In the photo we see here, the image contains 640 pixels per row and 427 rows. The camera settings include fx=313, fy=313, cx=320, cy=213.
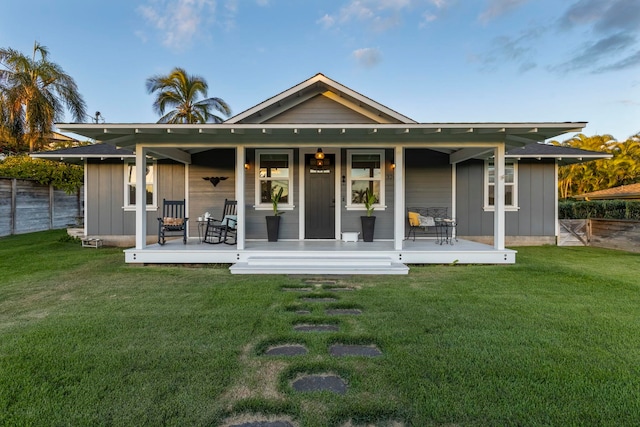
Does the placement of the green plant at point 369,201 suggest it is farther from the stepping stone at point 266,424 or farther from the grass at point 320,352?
the stepping stone at point 266,424

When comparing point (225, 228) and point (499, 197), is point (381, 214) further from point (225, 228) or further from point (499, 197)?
point (225, 228)

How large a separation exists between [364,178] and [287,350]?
215 inches

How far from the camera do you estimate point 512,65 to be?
12227mm

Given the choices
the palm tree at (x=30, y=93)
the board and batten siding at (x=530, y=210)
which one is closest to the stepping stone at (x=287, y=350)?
the board and batten siding at (x=530, y=210)

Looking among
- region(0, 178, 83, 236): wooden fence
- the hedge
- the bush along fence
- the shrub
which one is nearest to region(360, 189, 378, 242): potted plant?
the bush along fence

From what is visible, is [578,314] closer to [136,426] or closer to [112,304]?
[136,426]

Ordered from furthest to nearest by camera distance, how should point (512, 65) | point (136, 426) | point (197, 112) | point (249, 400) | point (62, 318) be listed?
point (197, 112) → point (512, 65) → point (62, 318) → point (249, 400) → point (136, 426)

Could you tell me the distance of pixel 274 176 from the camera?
7.46 metres

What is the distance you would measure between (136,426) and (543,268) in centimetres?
616

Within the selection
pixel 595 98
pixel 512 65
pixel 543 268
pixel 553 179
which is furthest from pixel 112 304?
pixel 595 98

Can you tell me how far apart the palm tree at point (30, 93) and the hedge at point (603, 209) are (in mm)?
21608

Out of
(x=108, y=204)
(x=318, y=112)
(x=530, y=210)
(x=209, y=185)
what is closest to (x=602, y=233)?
(x=530, y=210)

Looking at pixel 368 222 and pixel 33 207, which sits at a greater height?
pixel 33 207

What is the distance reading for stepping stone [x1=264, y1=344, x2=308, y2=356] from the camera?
2440mm
